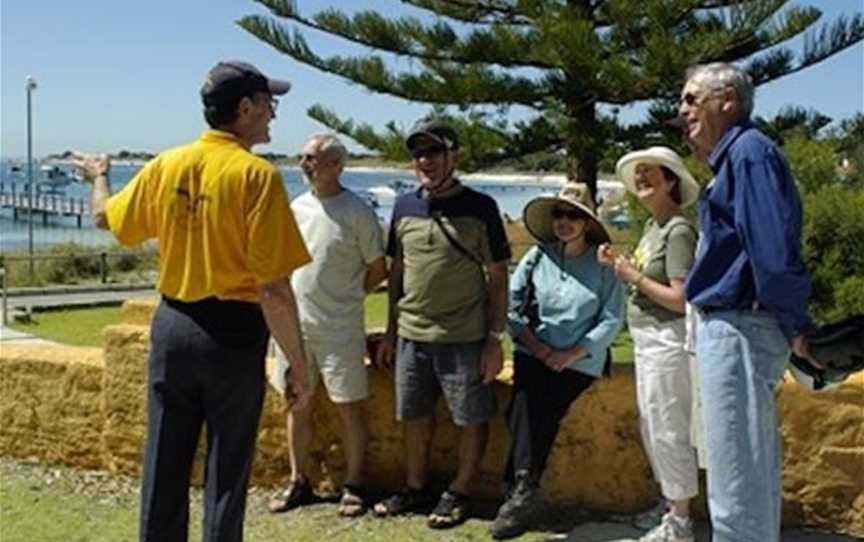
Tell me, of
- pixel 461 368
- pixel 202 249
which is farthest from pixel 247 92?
pixel 461 368

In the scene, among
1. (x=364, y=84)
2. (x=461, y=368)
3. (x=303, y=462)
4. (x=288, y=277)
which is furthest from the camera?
(x=364, y=84)

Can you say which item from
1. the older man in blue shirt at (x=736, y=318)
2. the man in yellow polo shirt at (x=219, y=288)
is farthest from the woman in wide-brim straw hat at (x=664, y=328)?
the man in yellow polo shirt at (x=219, y=288)

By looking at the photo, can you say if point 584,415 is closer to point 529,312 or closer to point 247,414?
point 529,312

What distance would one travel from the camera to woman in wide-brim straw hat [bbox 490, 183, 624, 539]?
3.56m

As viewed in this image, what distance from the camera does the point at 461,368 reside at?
11.9 feet

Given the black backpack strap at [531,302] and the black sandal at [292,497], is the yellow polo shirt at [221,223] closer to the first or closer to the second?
the black backpack strap at [531,302]

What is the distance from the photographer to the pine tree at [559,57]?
9578 millimetres

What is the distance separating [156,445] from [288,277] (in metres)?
0.61

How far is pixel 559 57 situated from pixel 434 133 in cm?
629

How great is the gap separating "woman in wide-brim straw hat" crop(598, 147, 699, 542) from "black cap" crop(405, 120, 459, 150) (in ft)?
2.09

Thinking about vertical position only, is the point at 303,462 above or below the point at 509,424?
below

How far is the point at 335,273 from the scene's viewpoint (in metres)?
3.82

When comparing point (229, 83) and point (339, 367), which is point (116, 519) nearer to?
point (339, 367)

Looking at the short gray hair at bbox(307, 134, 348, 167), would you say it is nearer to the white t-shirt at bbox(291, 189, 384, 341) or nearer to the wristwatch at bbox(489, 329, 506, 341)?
the white t-shirt at bbox(291, 189, 384, 341)
